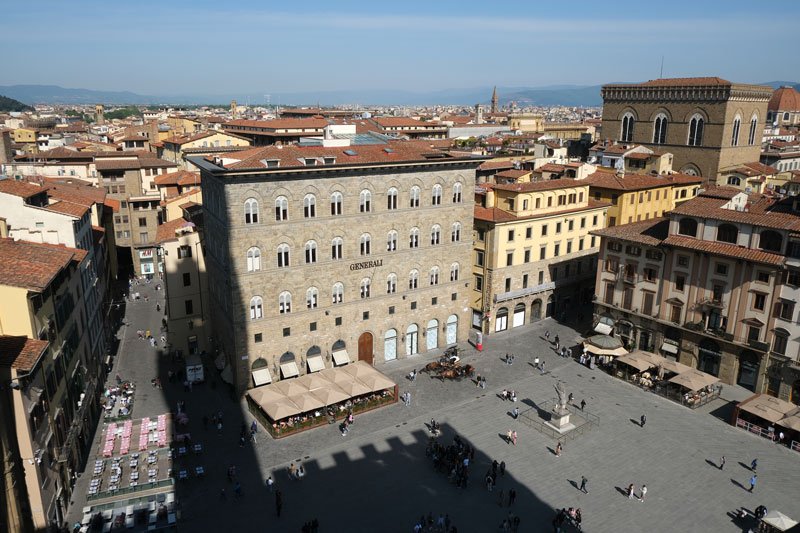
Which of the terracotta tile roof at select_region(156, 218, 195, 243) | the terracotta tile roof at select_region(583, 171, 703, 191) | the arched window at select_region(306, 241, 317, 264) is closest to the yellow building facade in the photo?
the terracotta tile roof at select_region(583, 171, 703, 191)

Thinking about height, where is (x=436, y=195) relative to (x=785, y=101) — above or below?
below

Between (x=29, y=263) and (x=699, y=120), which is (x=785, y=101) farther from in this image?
(x=29, y=263)

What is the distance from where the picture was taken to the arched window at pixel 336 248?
4653cm

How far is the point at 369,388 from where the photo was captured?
1725 inches

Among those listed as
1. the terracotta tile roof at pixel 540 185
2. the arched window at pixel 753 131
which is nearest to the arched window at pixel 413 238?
the terracotta tile roof at pixel 540 185

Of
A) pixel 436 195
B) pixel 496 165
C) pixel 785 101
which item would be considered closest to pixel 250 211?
pixel 436 195

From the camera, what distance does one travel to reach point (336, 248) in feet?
153

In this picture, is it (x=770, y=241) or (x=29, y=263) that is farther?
(x=770, y=241)

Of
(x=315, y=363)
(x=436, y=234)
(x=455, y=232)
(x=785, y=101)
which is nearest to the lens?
(x=315, y=363)

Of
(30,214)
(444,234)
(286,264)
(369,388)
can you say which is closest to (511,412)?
(369,388)

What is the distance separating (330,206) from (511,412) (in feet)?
67.3

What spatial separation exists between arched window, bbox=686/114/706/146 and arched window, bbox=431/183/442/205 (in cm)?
5594

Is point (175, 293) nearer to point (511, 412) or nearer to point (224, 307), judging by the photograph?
point (224, 307)

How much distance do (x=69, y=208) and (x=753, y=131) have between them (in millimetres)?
92477
